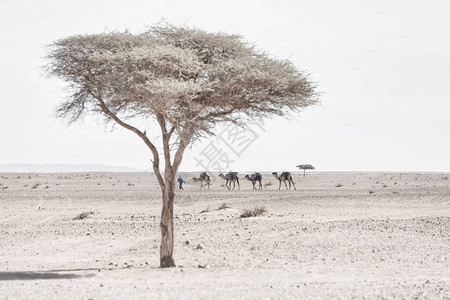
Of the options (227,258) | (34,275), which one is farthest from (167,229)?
(34,275)

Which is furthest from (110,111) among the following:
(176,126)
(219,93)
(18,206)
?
(18,206)

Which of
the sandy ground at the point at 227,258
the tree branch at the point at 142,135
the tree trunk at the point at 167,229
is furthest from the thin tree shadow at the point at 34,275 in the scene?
the tree branch at the point at 142,135

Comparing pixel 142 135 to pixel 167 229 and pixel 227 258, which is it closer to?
pixel 167 229

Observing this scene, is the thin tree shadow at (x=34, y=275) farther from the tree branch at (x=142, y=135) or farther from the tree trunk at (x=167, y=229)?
the tree branch at (x=142, y=135)

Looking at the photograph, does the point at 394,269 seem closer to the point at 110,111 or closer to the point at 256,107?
the point at 256,107

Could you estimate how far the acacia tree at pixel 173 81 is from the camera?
13938 millimetres

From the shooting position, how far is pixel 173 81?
1366 centimetres

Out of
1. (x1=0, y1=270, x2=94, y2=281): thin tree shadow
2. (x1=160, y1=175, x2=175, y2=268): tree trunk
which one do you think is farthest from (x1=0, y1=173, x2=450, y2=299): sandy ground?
(x1=160, y1=175, x2=175, y2=268): tree trunk

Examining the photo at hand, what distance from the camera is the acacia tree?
549 inches

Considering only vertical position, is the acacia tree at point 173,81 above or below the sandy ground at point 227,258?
above

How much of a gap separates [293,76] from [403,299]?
6.34 meters

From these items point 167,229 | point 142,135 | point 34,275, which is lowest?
point 34,275

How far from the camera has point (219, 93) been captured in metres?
14.5

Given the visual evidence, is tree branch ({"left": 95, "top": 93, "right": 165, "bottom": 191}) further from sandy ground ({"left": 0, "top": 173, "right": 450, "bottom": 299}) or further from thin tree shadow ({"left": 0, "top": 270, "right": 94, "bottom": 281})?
thin tree shadow ({"left": 0, "top": 270, "right": 94, "bottom": 281})
